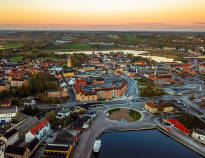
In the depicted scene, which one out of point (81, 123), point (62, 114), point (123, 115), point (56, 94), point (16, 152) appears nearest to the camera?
point (16, 152)

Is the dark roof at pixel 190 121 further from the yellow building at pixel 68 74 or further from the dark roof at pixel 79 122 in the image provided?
the yellow building at pixel 68 74

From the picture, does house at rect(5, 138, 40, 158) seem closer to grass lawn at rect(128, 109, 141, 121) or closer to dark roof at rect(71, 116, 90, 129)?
dark roof at rect(71, 116, 90, 129)

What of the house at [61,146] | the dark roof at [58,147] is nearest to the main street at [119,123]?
the house at [61,146]

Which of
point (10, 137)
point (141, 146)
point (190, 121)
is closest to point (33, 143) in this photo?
point (10, 137)

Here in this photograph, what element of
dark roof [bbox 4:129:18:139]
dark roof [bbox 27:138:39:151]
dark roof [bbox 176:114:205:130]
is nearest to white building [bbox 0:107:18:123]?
dark roof [bbox 4:129:18:139]

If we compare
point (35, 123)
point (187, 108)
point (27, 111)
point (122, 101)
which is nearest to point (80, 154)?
point (35, 123)

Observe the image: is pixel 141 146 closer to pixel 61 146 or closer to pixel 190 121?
pixel 190 121
